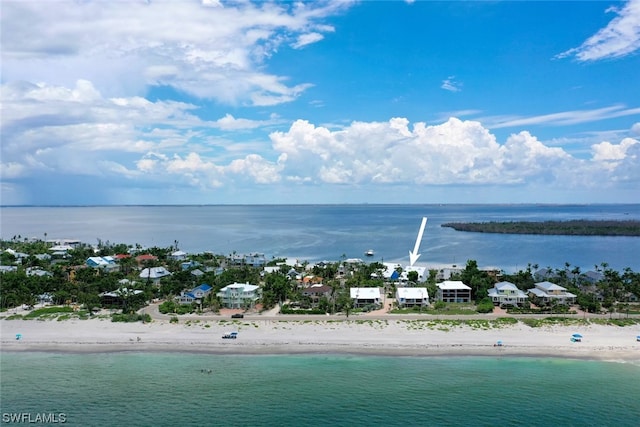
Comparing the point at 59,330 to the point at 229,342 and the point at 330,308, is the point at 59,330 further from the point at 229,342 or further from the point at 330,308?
the point at 330,308

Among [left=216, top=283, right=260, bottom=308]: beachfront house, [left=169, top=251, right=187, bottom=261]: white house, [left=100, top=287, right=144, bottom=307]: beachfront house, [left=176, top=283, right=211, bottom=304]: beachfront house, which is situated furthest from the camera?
[left=169, top=251, right=187, bottom=261]: white house

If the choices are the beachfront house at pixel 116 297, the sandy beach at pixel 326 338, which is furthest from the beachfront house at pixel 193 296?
the sandy beach at pixel 326 338

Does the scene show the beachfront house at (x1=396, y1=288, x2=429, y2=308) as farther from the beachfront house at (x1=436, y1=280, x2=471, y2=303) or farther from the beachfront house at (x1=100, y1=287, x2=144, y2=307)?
the beachfront house at (x1=100, y1=287, x2=144, y2=307)


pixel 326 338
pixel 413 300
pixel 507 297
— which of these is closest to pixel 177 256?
pixel 413 300

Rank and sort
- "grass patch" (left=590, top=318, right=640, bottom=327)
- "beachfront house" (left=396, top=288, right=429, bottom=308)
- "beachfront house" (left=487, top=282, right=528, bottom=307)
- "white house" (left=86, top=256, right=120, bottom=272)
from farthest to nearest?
"white house" (left=86, top=256, right=120, bottom=272) → "beachfront house" (left=487, top=282, right=528, bottom=307) → "beachfront house" (left=396, top=288, right=429, bottom=308) → "grass patch" (left=590, top=318, right=640, bottom=327)

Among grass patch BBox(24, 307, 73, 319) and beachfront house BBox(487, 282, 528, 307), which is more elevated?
beachfront house BBox(487, 282, 528, 307)

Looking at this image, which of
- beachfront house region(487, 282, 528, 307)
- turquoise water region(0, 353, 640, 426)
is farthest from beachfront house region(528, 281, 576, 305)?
turquoise water region(0, 353, 640, 426)

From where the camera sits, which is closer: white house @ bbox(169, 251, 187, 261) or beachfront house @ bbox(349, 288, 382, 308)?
beachfront house @ bbox(349, 288, 382, 308)
